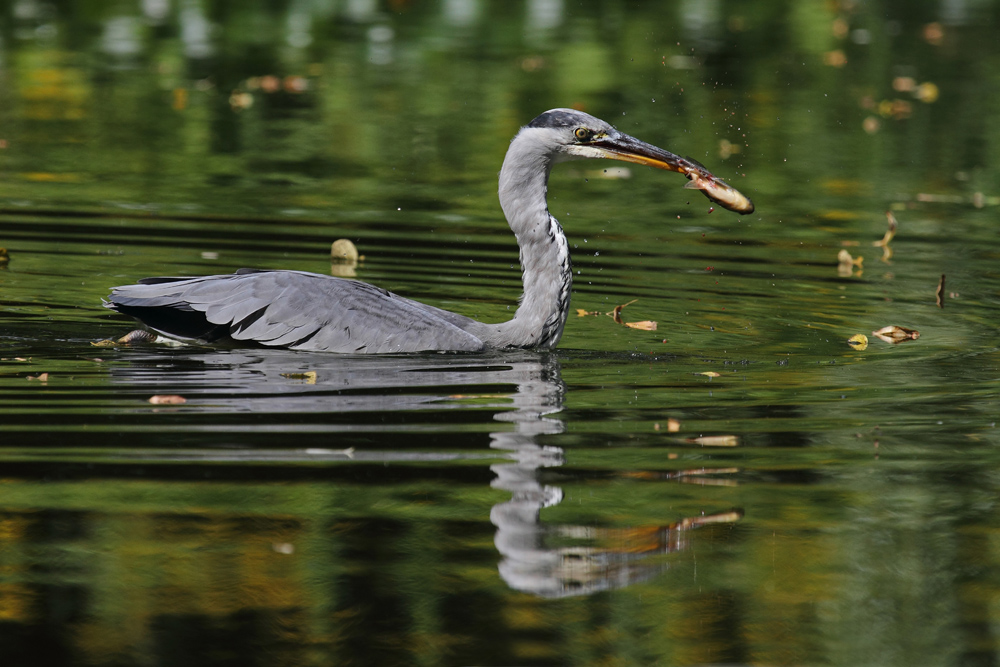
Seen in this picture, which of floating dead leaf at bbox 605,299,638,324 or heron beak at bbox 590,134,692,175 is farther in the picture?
floating dead leaf at bbox 605,299,638,324

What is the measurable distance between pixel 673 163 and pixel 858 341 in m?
1.58

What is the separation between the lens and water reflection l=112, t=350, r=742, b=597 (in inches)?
189

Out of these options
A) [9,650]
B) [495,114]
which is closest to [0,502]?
[9,650]

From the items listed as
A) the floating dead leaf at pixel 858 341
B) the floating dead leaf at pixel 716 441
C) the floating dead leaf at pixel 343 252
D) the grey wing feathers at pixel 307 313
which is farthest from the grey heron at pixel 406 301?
the floating dead leaf at pixel 343 252

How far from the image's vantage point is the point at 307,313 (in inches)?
306

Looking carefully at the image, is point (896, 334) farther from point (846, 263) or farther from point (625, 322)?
point (846, 263)

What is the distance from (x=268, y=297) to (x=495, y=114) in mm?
9770

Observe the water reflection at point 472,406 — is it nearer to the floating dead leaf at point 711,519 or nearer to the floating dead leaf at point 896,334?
the floating dead leaf at point 711,519

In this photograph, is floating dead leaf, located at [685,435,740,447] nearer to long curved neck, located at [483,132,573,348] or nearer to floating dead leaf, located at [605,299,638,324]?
long curved neck, located at [483,132,573,348]

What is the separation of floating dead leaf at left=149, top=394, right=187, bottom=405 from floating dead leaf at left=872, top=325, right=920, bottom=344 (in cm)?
413

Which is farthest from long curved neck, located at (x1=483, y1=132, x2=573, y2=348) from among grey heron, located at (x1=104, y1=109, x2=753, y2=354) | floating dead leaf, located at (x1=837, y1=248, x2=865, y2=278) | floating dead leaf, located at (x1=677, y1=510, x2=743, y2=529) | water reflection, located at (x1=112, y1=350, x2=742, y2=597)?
floating dead leaf, located at (x1=837, y1=248, x2=865, y2=278)

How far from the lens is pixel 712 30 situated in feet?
76.2

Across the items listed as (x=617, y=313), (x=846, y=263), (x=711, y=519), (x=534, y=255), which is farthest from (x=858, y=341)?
(x=711, y=519)

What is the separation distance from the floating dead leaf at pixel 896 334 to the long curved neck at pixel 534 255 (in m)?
1.97
